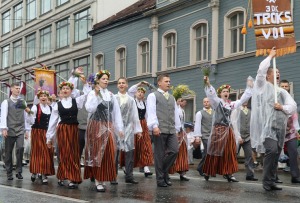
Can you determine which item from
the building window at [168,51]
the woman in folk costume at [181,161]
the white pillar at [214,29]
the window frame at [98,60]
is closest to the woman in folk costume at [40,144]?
the woman in folk costume at [181,161]

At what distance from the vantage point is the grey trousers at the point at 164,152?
11141mm

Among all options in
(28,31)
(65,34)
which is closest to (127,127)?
(65,34)

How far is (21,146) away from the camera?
13.0 meters

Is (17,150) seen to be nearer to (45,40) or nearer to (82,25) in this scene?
(82,25)

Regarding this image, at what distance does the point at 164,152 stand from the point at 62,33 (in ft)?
100

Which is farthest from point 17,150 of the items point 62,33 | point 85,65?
point 62,33

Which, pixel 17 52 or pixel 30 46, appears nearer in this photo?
pixel 30 46

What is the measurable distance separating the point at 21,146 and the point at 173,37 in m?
16.0

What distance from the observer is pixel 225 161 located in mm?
12047

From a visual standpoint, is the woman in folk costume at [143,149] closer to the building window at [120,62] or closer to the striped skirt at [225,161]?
the striped skirt at [225,161]

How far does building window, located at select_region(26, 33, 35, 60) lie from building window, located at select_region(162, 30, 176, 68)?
1989cm

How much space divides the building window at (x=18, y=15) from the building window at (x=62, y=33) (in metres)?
8.58

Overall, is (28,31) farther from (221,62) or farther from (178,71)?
(221,62)

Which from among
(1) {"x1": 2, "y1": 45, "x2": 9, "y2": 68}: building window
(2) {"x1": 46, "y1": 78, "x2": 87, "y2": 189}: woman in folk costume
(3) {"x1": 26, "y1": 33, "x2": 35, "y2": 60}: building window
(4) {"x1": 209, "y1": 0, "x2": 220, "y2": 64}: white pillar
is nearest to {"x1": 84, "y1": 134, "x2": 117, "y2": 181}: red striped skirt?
(2) {"x1": 46, "y1": 78, "x2": 87, "y2": 189}: woman in folk costume
